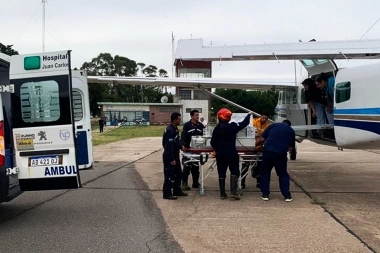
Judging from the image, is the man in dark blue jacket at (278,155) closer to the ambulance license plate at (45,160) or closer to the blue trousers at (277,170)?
the blue trousers at (277,170)

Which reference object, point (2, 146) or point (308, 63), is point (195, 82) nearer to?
point (308, 63)

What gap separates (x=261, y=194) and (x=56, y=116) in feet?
15.2

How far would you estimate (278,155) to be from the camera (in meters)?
8.02

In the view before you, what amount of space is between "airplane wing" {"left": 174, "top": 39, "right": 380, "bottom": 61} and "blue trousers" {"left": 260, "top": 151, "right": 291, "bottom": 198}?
195 centimetres

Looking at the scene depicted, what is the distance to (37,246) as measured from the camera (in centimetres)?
528

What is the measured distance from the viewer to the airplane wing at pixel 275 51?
7.90m

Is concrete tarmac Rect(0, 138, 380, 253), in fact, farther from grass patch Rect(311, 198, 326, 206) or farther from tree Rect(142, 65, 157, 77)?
→ tree Rect(142, 65, 157, 77)

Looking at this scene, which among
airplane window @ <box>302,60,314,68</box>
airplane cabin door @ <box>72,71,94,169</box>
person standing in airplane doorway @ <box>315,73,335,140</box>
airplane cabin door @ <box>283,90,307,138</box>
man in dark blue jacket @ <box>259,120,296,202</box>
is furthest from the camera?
airplane cabin door @ <box>283,90,307,138</box>

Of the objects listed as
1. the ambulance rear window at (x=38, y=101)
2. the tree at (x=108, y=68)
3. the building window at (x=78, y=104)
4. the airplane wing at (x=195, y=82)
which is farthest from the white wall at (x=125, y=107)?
the ambulance rear window at (x=38, y=101)

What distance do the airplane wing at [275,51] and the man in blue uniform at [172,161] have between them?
4.32 feet

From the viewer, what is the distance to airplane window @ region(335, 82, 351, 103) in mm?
8172

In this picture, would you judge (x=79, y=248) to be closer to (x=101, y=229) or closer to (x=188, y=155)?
(x=101, y=229)

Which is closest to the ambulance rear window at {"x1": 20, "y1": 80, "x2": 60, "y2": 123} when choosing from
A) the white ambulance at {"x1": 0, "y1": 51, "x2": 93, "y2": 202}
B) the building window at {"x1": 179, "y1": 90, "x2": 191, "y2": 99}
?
the white ambulance at {"x1": 0, "y1": 51, "x2": 93, "y2": 202}

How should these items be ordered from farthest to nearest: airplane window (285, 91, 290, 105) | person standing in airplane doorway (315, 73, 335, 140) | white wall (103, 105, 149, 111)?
1. white wall (103, 105, 149, 111)
2. airplane window (285, 91, 290, 105)
3. person standing in airplane doorway (315, 73, 335, 140)
